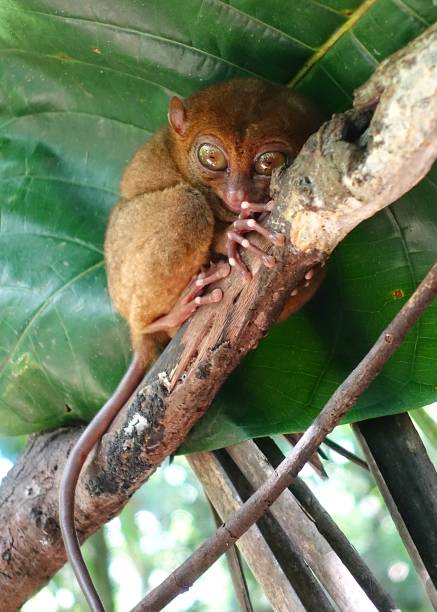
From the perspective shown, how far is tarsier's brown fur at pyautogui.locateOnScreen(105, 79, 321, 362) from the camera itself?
238 centimetres

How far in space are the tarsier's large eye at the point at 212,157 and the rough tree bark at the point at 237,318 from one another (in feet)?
1.87

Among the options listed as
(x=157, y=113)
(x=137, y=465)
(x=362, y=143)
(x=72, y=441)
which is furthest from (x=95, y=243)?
(x=362, y=143)

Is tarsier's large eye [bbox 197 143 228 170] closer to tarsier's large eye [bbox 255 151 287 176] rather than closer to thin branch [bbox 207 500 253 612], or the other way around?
tarsier's large eye [bbox 255 151 287 176]

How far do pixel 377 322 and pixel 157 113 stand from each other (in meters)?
1.04

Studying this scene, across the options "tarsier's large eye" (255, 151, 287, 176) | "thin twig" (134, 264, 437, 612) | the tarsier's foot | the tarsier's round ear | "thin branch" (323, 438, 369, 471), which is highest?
the tarsier's round ear

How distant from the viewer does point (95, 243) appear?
310 cm

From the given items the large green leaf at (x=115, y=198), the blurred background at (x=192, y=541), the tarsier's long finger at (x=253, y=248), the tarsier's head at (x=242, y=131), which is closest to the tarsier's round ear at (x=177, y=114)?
the tarsier's head at (x=242, y=131)

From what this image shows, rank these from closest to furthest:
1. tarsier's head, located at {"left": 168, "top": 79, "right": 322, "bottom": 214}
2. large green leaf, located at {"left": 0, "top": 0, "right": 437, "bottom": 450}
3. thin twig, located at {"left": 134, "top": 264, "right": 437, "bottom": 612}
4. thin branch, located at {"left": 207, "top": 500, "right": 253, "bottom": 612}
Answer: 1. thin twig, located at {"left": 134, "top": 264, "right": 437, "bottom": 612}
2. large green leaf, located at {"left": 0, "top": 0, "right": 437, "bottom": 450}
3. tarsier's head, located at {"left": 168, "top": 79, "right": 322, "bottom": 214}
4. thin branch, located at {"left": 207, "top": 500, "right": 253, "bottom": 612}

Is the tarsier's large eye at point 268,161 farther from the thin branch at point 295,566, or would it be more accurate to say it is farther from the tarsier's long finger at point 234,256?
the thin branch at point 295,566

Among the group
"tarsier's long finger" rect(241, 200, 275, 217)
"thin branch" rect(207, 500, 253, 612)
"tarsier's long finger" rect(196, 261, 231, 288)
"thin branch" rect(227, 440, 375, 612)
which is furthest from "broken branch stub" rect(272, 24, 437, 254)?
"thin branch" rect(207, 500, 253, 612)

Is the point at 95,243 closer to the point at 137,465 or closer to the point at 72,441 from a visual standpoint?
the point at 72,441

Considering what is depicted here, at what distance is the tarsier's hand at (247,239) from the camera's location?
1.99 m

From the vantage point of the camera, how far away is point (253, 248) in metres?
2.04

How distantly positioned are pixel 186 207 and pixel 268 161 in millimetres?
312
